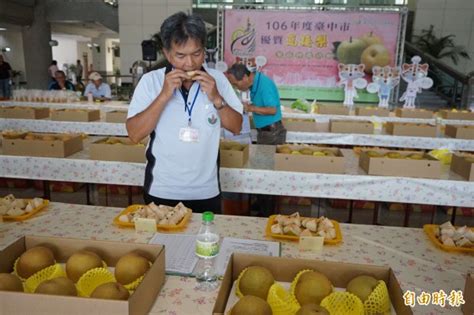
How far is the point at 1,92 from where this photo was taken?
1003 cm

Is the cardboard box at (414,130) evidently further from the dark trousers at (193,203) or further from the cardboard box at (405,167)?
the dark trousers at (193,203)

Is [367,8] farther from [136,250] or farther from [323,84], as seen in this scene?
[136,250]

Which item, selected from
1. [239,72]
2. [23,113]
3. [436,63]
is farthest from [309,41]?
[23,113]

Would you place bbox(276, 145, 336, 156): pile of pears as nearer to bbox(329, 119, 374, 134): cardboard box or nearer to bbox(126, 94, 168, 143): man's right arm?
bbox(126, 94, 168, 143): man's right arm

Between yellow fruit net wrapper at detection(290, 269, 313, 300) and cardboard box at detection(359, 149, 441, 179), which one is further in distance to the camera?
cardboard box at detection(359, 149, 441, 179)

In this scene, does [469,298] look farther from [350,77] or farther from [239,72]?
[350,77]

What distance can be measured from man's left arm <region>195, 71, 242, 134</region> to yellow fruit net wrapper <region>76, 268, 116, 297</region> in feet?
2.74

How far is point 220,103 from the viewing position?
1691 millimetres

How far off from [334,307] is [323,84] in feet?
24.6

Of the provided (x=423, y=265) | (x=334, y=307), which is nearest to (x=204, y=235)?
(x=334, y=307)

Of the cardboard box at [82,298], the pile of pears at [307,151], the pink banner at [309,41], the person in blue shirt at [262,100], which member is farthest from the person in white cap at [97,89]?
the cardboard box at [82,298]

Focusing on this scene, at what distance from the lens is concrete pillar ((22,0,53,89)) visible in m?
12.5

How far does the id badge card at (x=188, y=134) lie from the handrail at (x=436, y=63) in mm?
7453

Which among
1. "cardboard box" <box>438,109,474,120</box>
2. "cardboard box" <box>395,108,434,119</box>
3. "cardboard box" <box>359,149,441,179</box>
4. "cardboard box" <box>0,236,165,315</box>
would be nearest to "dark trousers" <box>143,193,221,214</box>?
"cardboard box" <box>0,236,165,315</box>
